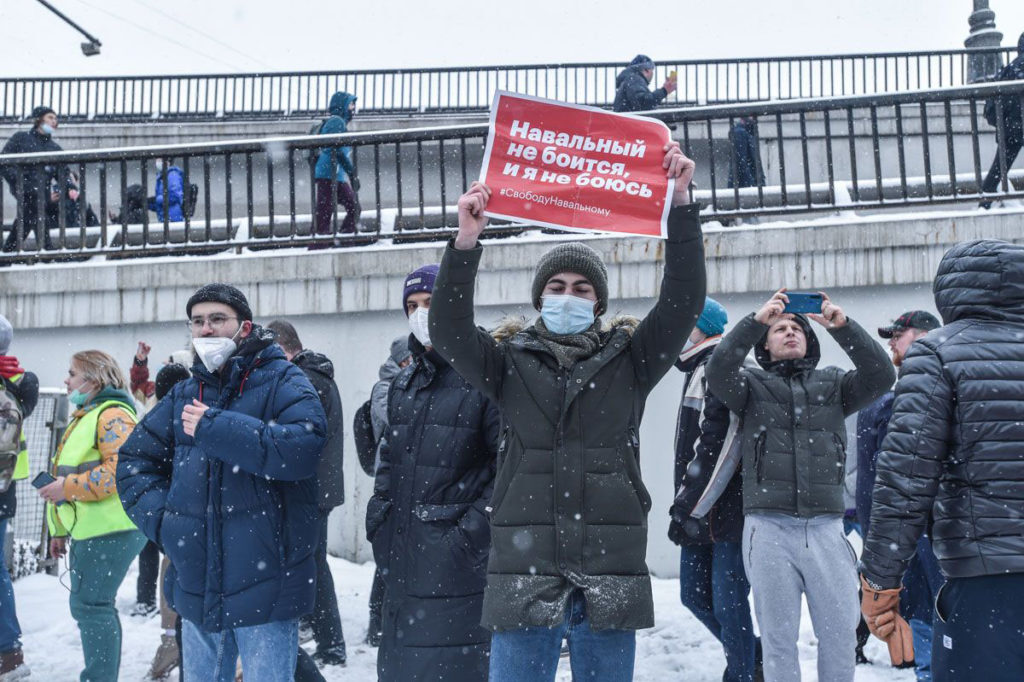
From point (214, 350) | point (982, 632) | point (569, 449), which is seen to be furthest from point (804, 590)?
point (214, 350)

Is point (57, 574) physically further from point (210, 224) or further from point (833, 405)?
point (833, 405)

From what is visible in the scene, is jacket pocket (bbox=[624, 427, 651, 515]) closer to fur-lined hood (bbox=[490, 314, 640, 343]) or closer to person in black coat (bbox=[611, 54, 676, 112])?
fur-lined hood (bbox=[490, 314, 640, 343])

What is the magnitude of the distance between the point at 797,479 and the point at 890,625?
4.00ft

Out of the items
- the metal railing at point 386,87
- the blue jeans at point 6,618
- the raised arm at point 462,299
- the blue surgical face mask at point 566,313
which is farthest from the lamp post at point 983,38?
the blue jeans at point 6,618

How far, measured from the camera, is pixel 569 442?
3.27 m

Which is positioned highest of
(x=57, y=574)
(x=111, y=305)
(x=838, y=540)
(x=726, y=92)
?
(x=726, y=92)

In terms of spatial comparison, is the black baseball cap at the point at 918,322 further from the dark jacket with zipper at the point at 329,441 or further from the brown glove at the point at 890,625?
the dark jacket with zipper at the point at 329,441

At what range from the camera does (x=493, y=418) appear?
157 inches

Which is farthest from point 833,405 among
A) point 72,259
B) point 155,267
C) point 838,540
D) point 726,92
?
point 726,92

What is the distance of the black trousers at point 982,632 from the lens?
2.86 m

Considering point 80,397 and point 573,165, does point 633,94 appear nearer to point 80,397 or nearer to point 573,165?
point 80,397

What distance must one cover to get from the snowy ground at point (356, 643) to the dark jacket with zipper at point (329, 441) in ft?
4.04

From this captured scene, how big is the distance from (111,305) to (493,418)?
20.1 feet

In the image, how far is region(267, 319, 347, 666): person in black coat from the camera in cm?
538
